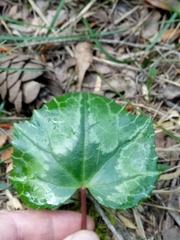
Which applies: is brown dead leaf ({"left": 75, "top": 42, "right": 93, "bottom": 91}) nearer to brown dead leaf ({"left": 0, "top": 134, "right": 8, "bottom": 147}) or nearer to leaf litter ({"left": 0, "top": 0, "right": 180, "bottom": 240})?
leaf litter ({"left": 0, "top": 0, "right": 180, "bottom": 240})

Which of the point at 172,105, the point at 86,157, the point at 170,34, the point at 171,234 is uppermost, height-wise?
the point at 170,34

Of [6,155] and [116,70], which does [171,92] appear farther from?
[6,155]

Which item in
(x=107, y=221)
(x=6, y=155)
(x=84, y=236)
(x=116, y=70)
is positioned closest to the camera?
(x=84, y=236)

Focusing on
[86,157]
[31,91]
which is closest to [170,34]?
[31,91]

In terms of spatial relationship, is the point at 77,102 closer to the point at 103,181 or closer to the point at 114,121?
the point at 114,121

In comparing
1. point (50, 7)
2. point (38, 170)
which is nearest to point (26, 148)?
point (38, 170)

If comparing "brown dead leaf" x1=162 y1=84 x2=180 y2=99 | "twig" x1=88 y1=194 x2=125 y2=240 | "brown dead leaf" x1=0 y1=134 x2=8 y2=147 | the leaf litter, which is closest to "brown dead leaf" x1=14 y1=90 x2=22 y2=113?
the leaf litter

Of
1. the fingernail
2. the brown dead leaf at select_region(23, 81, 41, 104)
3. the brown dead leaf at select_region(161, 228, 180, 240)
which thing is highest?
the brown dead leaf at select_region(23, 81, 41, 104)
